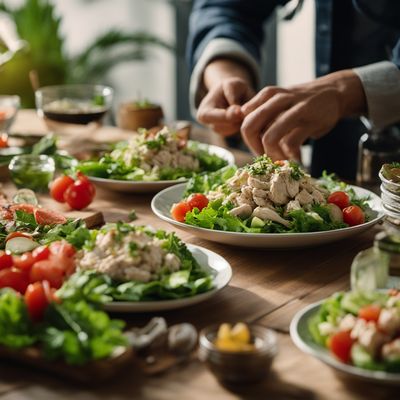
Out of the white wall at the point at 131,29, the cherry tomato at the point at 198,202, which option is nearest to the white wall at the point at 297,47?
the white wall at the point at 131,29

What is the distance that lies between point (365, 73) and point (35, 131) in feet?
5.64

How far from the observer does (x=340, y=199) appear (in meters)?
2.43

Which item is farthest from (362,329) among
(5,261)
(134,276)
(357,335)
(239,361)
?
(5,261)

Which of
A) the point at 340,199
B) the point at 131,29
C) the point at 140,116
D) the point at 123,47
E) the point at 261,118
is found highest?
the point at 261,118

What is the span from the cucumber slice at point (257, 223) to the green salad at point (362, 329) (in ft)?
1.95

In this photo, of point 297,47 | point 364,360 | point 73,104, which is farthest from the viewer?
point 297,47

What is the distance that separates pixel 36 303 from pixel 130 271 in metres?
0.23

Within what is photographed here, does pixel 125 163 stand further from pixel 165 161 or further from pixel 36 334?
pixel 36 334

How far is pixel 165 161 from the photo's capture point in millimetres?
3002

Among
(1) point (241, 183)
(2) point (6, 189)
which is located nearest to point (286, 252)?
(1) point (241, 183)

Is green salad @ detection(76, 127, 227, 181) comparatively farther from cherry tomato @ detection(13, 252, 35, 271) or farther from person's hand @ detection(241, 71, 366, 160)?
cherry tomato @ detection(13, 252, 35, 271)

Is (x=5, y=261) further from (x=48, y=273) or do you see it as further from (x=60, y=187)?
(x=60, y=187)

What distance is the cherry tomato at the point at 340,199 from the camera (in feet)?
7.96

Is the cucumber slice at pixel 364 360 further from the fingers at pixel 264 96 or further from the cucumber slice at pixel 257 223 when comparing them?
the fingers at pixel 264 96
